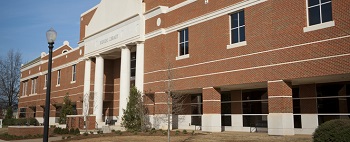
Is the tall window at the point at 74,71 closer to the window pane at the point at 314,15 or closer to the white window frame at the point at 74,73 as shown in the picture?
the white window frame at the point at 74,73

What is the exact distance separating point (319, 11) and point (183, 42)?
12068 millimetres

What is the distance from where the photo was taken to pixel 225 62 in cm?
2500

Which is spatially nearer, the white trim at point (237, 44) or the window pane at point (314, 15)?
the window pane at point (314, 15)

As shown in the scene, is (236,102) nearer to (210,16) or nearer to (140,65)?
(210,16)

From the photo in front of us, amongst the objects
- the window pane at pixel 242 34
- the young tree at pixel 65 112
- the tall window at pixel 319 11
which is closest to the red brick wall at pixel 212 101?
the window pane at pixel 242 34

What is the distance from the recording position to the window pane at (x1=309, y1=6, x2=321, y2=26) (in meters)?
19.9

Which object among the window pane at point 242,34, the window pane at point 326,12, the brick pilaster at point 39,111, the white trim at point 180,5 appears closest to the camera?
the window pane at point 326,12

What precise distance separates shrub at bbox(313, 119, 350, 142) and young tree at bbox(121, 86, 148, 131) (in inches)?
733

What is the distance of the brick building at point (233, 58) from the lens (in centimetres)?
1995

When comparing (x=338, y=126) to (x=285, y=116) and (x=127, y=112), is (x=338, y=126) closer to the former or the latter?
(x=285, y=116)

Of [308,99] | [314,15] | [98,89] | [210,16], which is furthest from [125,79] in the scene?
[314,15]

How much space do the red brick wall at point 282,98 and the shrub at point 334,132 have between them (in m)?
8.72

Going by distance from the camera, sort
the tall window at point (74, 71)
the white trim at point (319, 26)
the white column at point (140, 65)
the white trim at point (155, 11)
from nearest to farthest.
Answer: the white trim at point (319, 26)
the white trim at point (155, 11)
the white column at point (140, 65)
the tall window at point (74, 71)

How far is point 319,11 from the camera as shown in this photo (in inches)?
784
